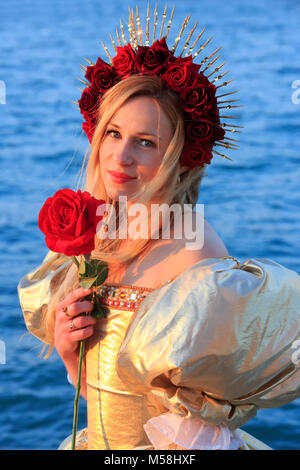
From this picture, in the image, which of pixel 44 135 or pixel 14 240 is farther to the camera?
pixel 44 135

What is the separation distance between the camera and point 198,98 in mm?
1935

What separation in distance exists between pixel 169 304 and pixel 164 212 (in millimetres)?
358

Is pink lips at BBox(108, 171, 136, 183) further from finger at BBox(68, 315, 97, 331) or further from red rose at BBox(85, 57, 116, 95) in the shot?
finger at BBox(68, 315, 97, 331)

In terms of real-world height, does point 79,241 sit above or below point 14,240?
above

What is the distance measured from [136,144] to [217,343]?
0.56 m

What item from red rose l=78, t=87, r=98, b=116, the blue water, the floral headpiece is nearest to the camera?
the floral headpiece

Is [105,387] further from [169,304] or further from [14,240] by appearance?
[14,240]

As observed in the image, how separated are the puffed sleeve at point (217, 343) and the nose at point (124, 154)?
1.08 feet

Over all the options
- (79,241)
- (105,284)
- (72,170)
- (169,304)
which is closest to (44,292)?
(105,284)

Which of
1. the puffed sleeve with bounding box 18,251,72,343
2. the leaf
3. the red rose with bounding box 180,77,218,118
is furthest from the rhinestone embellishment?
the red rose with bounding box 180,77,218,118

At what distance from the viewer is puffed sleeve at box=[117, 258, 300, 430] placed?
1693 millimetres

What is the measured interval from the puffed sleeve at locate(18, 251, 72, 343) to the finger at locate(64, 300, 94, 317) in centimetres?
23
